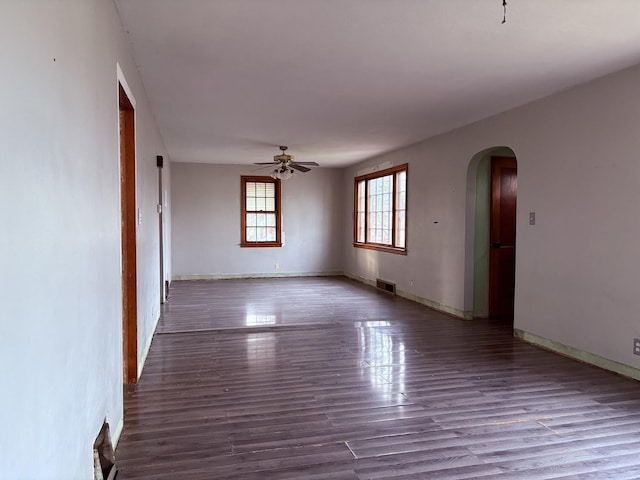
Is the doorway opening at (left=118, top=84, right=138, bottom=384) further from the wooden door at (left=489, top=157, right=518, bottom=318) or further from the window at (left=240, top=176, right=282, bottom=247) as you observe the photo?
the window at (left=240, top=176, right=282, bottom=247)

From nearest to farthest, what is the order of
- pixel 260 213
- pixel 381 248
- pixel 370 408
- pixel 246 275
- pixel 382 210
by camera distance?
pixel 370 408, pixel 381 248, pixel 382 210, pixel 246 275, pixel 260 213

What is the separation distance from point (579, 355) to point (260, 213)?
7.39m

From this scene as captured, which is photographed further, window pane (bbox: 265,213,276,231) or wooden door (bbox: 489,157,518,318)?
window pane (bbox: 265,213,276,231)

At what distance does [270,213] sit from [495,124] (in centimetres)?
603

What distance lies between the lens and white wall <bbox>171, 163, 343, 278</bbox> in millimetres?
9852

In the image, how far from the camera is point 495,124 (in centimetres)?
536

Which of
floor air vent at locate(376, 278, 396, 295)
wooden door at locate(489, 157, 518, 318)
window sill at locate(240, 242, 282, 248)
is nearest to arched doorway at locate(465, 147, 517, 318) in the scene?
wooden door at locate(489, 157, 518, 318)

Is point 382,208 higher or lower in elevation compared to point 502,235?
higher

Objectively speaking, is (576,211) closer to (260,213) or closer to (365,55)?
(365,55)

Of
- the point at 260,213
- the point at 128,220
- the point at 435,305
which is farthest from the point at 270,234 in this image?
the point at 128,220

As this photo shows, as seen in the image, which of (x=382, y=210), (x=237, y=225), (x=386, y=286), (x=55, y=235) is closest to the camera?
(x=55, y=235)

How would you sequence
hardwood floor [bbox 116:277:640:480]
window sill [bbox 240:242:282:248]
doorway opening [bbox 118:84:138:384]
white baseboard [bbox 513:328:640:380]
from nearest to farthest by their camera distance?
hardwood floor [bbox 116:277:640:480], doorway opening [bbox 118:84:138:384], white baseboard [bbox 513:328:640:380], window sill [bbox 240:242:282:248]

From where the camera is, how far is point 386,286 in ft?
27.3

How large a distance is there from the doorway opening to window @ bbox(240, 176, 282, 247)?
22.0ft
